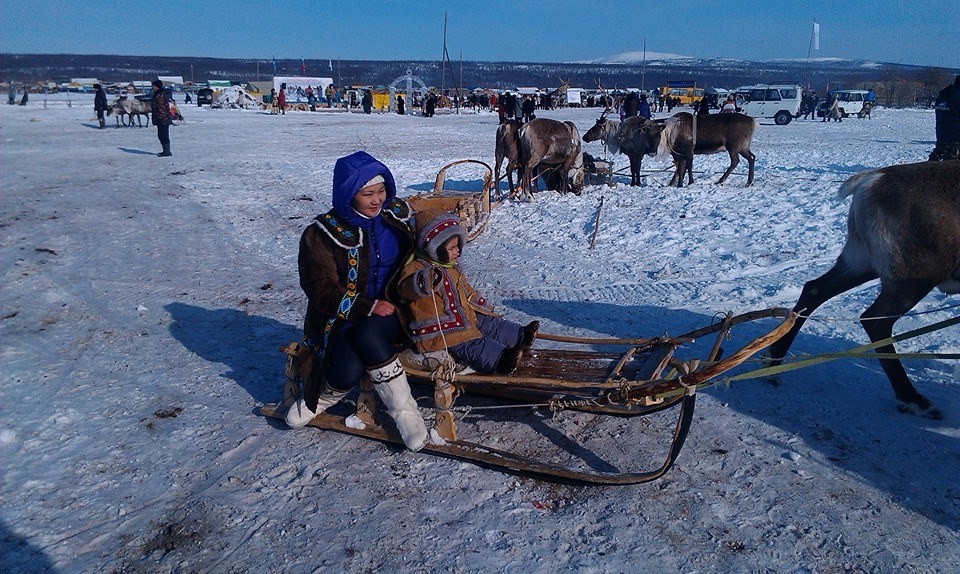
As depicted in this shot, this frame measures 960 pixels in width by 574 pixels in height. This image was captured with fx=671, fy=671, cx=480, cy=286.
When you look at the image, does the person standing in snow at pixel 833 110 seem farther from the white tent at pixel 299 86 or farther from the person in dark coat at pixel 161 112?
the white tent at pixel 299 86

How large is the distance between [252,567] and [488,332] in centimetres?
159

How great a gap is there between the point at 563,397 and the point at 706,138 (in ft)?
34.9

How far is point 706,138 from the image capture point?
41.3ft

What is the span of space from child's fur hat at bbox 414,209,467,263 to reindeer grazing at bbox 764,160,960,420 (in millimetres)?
1842

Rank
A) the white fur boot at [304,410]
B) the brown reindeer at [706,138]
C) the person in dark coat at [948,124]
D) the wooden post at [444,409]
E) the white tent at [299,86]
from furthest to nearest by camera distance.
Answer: the white tent at [299,86]
the brown reindeer at [706,138]
the person in dark coat at [948,124]
the white fur boot at [304,410]
the wooden post at [444,409]

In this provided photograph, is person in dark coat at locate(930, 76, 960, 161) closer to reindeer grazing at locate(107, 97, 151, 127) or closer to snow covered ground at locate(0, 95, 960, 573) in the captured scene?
snow covered ground at locate(0, 95, 960, 573)

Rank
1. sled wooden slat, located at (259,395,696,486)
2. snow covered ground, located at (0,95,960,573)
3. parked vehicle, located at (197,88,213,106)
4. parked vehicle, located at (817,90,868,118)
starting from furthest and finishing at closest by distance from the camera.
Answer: parked vehicle, located at (197,88,213,106) → parked vehicle, located at (817,90,868,118) → sled wooden slat, located at (259,395,696,486) → snow covered ground, located at (0,95,960,573)

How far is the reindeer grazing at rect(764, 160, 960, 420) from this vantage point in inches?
140

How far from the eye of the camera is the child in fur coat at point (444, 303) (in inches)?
122

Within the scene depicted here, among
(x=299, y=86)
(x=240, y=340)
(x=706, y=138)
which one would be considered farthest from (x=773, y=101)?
A: (x=299, y=86)

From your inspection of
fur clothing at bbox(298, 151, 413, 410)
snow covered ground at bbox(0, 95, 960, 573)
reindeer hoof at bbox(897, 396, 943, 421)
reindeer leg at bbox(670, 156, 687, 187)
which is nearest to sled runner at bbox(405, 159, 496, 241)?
snow covered ground at bbox(0, 95, 960, 573)

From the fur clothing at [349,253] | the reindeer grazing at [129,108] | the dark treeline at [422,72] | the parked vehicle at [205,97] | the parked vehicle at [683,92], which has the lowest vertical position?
the fur clothing at [349,253]

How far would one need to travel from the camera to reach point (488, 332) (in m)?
3.57

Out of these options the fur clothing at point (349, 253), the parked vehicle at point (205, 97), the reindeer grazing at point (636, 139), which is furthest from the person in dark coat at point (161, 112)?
the parked vehicle at point (205, 97)
